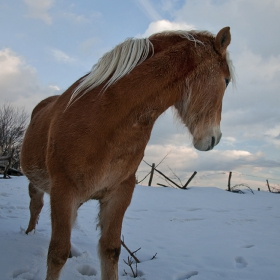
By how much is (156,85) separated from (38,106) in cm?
276

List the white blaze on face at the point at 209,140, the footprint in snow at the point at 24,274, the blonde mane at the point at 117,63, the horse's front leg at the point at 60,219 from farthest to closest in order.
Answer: the footprint in snow at the point at 24,274, the white blaze on face at the point at 209,140, the blonde mane at the point at 117,63, the horse's front leg at the point at 60,219

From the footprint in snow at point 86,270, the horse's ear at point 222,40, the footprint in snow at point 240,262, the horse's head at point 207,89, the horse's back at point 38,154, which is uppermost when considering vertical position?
the horse's ear at point 222,40

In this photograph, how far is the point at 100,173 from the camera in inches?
80.8

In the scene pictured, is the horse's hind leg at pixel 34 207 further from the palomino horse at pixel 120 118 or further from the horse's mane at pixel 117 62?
the horse's mane at pixel 117 62

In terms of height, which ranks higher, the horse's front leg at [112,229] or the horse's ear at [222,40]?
the horse's ear at [222,40]

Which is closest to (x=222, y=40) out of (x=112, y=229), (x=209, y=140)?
(x=209, y=140)

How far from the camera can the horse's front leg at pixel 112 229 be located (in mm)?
2412

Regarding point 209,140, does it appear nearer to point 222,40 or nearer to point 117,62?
point 222,40

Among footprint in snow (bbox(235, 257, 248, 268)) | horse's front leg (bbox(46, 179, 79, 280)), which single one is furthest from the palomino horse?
footprint in snow (bbox(235, 257, 248, 268))

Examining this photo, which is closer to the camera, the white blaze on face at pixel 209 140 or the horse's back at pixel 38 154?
the white blaze on face at pixel 209 140

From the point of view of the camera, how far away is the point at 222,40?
229 cm

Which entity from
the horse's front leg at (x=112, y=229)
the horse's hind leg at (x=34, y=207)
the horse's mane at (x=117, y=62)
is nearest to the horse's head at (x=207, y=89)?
the horse's mane at (x=117, y=62)

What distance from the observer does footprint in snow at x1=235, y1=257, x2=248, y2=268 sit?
3.28 meters

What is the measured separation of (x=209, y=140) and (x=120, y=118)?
820 mm
